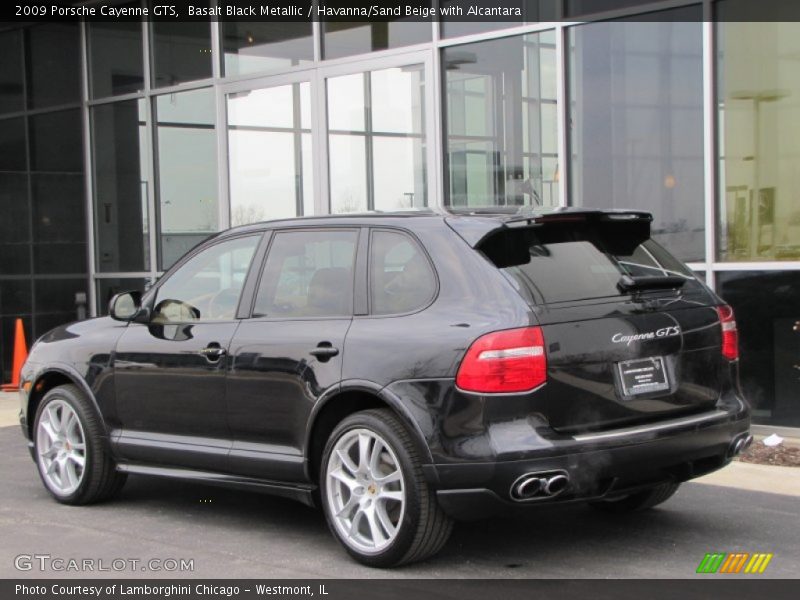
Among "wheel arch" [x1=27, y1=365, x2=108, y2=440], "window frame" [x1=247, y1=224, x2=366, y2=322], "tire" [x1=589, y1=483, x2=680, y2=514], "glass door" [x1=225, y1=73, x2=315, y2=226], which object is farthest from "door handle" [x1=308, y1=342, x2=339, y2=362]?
"glass door" [x1=225, y1=73, x2=315, y2=226]

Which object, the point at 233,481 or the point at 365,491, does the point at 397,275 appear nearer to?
the point at 365,491

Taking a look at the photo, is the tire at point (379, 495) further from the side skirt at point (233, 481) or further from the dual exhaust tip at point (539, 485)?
the dual exhaust tip at point (539, 485)

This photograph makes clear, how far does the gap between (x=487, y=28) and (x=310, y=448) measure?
6.55 metres

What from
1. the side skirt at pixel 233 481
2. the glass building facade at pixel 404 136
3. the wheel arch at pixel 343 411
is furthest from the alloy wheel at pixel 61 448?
the glass building facade at pixel 404 136

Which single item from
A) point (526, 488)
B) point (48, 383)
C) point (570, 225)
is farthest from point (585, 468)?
point (48, 383)

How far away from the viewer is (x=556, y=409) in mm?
5281

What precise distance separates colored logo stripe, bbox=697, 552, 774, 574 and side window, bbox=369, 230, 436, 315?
6.09 feet

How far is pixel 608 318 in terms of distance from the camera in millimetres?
5520

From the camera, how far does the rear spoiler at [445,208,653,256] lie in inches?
223

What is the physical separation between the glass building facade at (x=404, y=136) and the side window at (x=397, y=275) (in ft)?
15.2

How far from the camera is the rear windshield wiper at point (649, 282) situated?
18.8ft

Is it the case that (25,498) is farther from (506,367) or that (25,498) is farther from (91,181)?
(91,181)

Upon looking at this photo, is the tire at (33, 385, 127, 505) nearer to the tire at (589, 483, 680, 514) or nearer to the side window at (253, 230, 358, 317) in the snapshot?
the side window at (253, 230, 358, 317)

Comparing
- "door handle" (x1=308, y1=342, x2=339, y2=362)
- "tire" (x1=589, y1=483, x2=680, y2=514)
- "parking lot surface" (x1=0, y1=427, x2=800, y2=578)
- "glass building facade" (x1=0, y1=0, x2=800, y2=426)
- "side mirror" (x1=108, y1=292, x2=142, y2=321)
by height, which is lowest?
"parking lot surface" (x1=0, y1=427, x2=800, y2=578)
